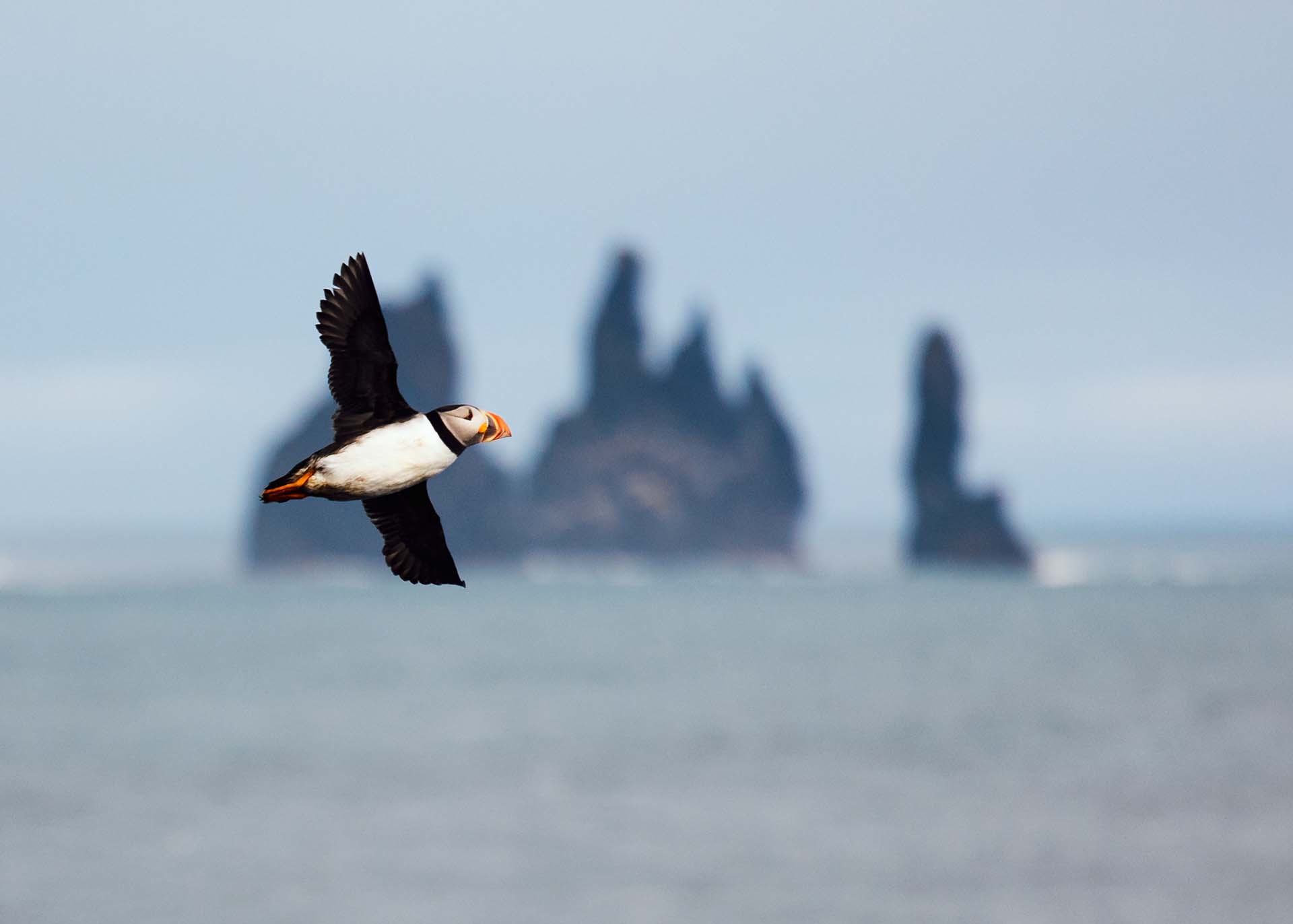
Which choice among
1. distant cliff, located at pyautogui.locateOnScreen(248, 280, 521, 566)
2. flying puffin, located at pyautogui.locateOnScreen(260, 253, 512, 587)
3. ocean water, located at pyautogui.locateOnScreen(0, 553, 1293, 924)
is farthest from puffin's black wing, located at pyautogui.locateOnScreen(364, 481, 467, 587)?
distant cliff, located at pyautogui.locateOnScreen(248, 280, 521, 566)

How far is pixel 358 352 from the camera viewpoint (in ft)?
14.6

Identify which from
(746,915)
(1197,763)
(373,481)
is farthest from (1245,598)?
(373,481)

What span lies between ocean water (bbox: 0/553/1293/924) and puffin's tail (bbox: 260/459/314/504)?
42.9m

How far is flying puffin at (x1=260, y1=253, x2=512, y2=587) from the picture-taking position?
12.9 feet

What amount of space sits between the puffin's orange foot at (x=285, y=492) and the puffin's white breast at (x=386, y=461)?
0.03m

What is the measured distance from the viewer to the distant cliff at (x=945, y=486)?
187m

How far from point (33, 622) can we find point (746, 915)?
13522 centimetres

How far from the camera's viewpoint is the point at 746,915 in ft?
152

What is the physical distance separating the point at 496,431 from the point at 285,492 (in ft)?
1.72

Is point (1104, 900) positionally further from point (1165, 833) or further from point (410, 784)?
point (410, 784)

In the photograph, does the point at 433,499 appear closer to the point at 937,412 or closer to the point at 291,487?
the point at 937,412

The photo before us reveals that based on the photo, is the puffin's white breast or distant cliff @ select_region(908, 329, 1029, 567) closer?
the puffin's white breast

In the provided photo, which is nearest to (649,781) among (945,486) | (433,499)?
(433,499)

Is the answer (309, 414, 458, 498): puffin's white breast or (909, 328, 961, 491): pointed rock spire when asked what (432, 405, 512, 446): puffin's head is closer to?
(309, 414, 458, 498): puffin's white breast
